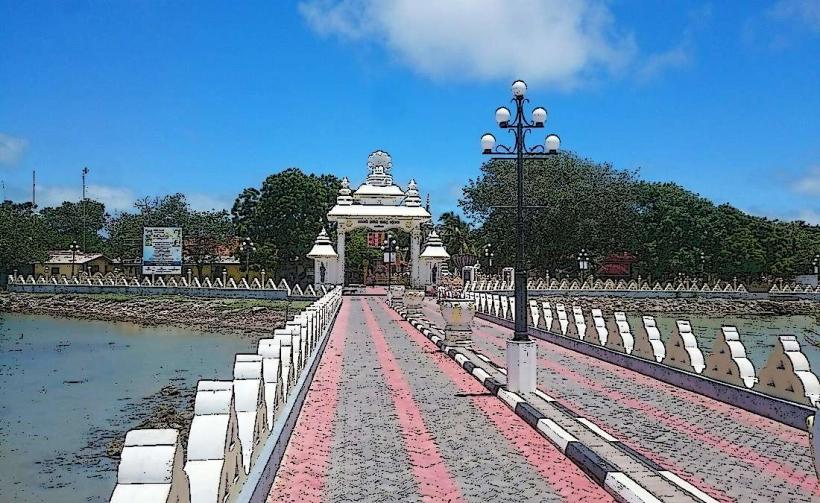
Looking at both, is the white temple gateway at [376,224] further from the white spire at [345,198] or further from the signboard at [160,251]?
the signboard at [160,251]

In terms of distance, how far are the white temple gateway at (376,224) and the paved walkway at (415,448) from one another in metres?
29.5

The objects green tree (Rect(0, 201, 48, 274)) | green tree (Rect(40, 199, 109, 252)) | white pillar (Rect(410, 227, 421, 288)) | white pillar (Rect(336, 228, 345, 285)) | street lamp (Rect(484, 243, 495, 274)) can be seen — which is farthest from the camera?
green tree (Rect(40, 199, 109, 252))

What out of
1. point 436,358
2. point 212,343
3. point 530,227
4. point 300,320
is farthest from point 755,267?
point 300,320

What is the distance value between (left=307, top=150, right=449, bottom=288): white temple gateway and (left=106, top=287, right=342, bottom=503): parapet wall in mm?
33222

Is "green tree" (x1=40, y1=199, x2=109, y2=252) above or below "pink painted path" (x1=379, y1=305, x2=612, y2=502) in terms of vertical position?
above

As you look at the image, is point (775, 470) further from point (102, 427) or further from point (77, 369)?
point (77, 369)

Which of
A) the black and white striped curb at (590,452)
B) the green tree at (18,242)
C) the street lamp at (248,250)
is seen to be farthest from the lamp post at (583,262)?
the black and white striped curb at (590,452)

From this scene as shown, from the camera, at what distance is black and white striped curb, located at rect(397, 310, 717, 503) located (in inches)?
233

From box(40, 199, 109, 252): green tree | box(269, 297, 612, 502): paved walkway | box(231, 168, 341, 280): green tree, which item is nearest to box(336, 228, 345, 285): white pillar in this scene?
box(231, 168, 341, 280): green tree

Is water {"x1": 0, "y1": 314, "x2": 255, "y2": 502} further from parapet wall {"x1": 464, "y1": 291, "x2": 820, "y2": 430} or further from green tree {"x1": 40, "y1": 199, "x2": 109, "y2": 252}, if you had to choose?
green tree {"x1": 40, "y1": 199, "x2": 109, "y2": 252}

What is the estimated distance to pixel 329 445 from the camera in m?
7.63

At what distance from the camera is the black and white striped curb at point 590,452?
19.5 ft

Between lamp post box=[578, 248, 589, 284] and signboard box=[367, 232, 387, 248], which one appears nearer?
lamp post box=[578, 248, 589, 284]

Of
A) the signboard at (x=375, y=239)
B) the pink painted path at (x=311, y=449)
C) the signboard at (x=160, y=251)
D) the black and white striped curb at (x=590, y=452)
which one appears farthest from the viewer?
the signboard at (x=375, y=239)
